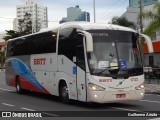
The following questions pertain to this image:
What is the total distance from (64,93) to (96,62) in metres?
2.72

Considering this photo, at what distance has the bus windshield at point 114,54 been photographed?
590 inches

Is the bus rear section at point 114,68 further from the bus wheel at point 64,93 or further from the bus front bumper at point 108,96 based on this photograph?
the bus wheel at point 64,93

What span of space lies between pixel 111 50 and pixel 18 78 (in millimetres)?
9622

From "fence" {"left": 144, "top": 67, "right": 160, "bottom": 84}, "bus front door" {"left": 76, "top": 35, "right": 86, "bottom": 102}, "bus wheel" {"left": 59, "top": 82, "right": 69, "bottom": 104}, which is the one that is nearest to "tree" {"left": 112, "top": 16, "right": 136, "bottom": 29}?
"fence" {"left": 144, "top": 67, "right": 160, "bottom": 84}

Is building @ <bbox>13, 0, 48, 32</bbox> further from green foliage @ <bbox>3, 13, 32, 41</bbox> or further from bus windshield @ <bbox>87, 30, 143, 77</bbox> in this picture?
bus windshield @ <bbox>87, 30, 143, 77</bbox>

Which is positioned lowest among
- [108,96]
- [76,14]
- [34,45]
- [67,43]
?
[108,96]

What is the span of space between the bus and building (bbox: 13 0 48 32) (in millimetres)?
50907

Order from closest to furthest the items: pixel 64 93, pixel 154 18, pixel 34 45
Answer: pixel 64 93, pixel 34 45, pixel 154 18

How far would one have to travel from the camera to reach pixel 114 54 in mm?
15203

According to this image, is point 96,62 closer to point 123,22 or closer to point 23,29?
point 123,22

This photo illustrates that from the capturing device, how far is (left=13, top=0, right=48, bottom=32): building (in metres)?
78.0

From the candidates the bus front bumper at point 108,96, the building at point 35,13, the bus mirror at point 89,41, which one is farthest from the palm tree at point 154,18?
the building at point 35,13

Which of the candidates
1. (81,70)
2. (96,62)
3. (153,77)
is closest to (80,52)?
(81,70)

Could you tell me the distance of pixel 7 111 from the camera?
1479 cm
